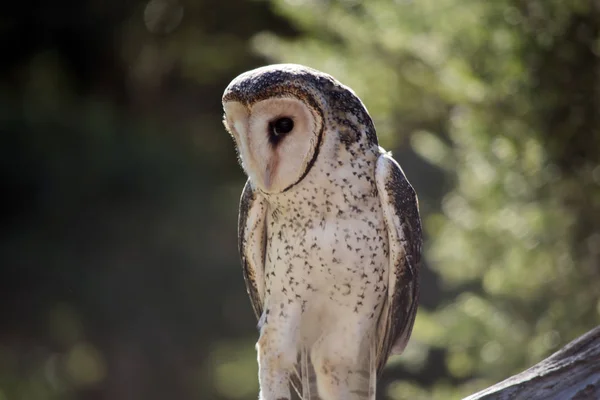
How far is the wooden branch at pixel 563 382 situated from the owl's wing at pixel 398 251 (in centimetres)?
36

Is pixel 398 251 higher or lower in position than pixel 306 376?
higher

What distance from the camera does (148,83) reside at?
942cm

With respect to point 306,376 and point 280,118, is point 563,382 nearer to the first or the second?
point 306,376

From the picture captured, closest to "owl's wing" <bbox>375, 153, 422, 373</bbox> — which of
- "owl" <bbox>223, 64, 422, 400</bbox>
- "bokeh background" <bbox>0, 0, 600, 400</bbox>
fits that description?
"owl" <bbox>223, 64, 422, 400</bbox>

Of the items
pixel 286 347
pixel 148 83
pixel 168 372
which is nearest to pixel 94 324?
pixel 168 372

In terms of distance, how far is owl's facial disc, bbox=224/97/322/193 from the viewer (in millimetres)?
2365

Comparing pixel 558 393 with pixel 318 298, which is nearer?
pixel 558 393

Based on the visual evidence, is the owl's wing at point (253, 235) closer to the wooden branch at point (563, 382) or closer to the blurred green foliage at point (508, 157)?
the wooden branch at point (563, 382)

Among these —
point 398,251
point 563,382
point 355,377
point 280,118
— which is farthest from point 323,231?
point 563,382

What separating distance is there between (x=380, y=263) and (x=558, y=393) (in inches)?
23.1

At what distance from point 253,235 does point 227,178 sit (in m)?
5.96

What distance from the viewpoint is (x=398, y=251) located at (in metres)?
2.56

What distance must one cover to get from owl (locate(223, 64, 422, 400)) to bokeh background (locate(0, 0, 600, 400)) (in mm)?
1820

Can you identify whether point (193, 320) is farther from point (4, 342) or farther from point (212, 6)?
point (212, 6)
